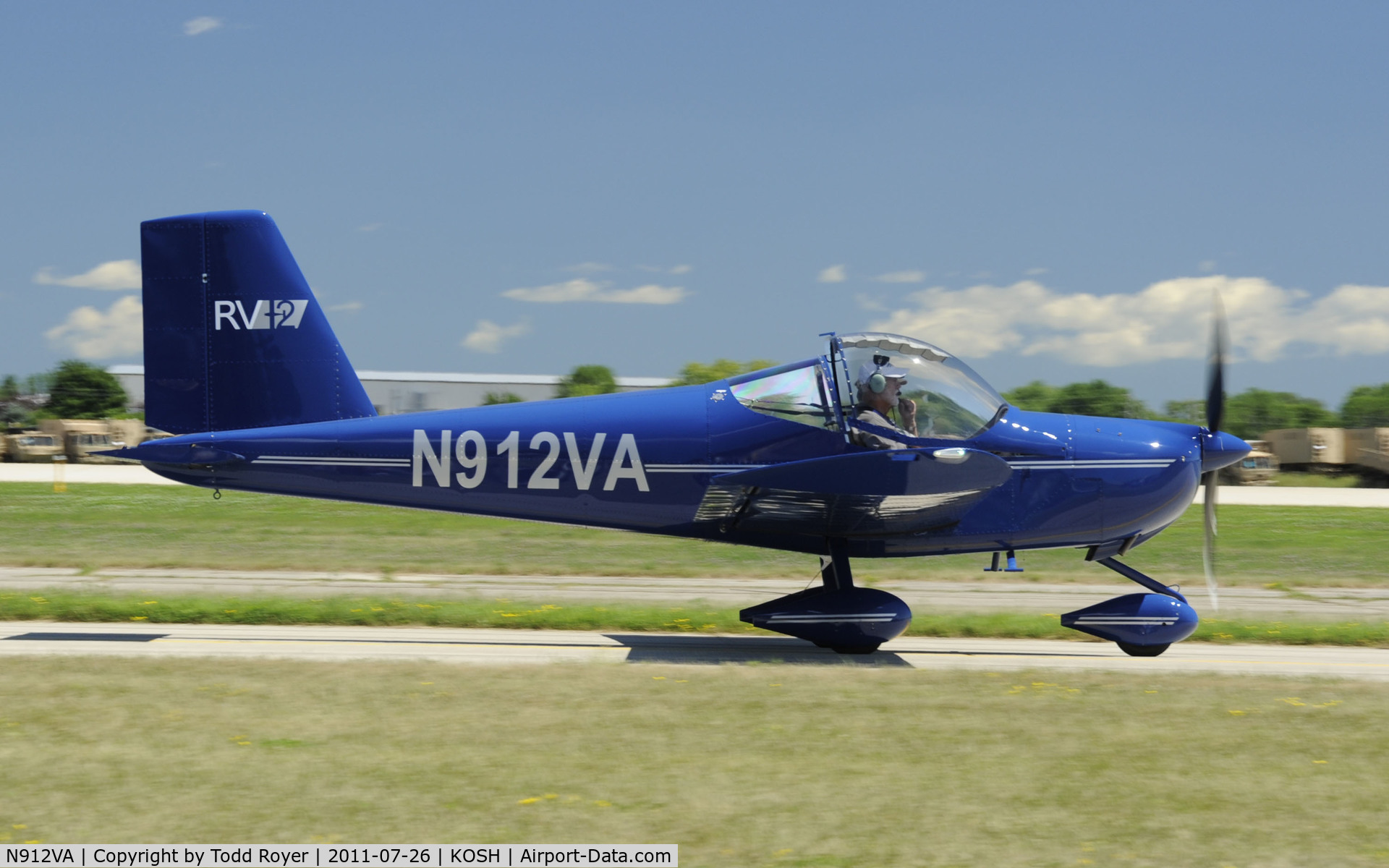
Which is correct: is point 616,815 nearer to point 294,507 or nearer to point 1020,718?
point 1020,718

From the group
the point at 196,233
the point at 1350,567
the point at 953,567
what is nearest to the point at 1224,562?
the point at 1350,567

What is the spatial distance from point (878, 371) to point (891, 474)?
1.00 meters

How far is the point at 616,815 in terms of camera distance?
5148 millimetres

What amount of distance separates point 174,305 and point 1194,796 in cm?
909

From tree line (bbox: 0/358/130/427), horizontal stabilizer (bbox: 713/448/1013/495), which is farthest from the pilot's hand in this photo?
tree line (bbox: 0/358/130/427)

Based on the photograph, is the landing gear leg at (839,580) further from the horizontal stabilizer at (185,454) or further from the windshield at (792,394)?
the horizontal stabilizer at (185,454)

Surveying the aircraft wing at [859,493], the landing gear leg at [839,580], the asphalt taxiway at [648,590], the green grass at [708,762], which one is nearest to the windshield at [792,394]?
the aircraft wing at [859,493]

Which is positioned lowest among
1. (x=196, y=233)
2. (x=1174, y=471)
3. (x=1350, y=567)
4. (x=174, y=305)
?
(x=1350, y=567)

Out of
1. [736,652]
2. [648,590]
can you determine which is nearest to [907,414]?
[736,652]

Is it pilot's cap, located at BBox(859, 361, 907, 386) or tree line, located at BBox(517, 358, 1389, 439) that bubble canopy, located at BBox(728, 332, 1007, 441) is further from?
tree line, located at BBox(517, 358, 1389, 439)

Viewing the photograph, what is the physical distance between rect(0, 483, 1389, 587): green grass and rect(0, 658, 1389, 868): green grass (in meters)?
8.02

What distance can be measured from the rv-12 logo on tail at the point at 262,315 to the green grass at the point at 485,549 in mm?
5909

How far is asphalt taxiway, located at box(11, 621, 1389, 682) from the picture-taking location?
30.7 ft
